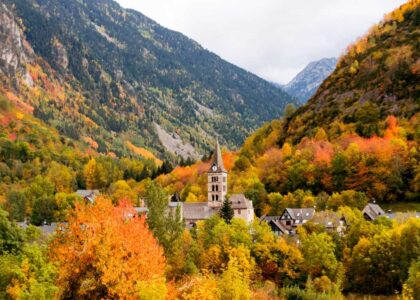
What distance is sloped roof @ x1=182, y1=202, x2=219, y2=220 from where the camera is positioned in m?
127

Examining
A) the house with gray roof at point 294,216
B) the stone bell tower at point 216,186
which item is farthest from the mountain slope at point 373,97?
the house with gray roof at point 294,216

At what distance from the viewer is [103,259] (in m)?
39.1

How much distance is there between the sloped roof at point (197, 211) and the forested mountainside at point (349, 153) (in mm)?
14946

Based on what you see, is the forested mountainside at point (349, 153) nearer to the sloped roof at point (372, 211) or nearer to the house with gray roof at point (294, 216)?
the sloped roof at point (372, 211)

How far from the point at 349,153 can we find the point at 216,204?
36011 millimetres

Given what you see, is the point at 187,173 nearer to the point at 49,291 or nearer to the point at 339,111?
the point at 339,111

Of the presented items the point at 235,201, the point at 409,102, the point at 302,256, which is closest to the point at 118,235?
the point at 302,256

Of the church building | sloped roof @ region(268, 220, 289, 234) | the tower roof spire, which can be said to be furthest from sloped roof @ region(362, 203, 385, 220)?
the tower roof spire

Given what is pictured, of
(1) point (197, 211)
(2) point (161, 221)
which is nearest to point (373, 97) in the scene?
(1) point (197, 211)

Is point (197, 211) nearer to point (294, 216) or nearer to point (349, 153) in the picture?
point (294, 216)

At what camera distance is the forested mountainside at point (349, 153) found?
130 meters

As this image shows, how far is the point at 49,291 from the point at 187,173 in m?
157

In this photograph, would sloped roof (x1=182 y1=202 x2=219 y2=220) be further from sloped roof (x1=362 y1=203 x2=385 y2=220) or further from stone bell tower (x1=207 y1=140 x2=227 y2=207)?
sloped roof (x1=362 y1=203 x2=385 y2=220)

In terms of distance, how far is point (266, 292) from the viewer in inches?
2584
